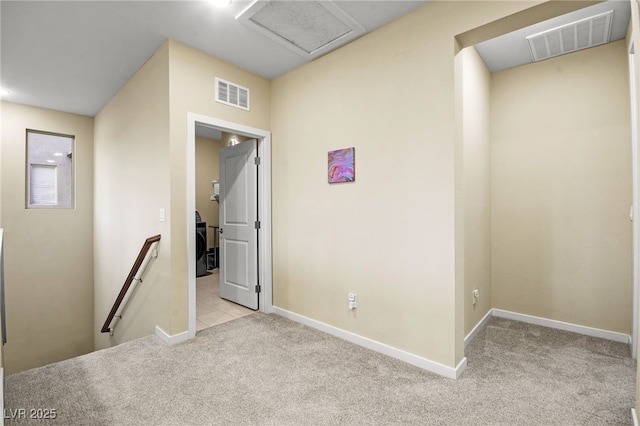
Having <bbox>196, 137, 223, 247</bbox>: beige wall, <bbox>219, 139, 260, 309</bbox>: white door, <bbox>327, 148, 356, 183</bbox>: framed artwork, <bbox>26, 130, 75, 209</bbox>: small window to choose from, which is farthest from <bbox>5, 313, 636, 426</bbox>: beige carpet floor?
<bbox>196, 137, 223, 247</bbox>: beige wall

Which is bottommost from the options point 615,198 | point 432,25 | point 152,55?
point 615,198

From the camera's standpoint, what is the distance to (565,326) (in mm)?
3113

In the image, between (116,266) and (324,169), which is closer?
(324,169)

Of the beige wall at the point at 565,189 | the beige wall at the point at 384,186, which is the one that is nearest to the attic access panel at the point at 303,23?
the beige wall at the point at 384,186

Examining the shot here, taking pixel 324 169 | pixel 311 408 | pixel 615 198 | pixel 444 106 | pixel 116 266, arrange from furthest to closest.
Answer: pixel 116 266 → pixel 324 169 → pixel 615 198 → pixel 444 106 → pixel 311 408

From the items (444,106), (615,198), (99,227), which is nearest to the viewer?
(444,106)

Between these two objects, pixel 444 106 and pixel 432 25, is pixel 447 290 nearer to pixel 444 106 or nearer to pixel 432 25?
pixel 444 106

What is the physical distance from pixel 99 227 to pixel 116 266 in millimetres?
1097

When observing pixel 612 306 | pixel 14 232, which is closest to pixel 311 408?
pixel 612 306

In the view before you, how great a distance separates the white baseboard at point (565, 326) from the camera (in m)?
2.83

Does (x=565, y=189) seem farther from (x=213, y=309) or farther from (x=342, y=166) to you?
(x=213, y=309)

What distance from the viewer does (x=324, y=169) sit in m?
3.09

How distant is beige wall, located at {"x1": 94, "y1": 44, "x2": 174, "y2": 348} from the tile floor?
0.54m

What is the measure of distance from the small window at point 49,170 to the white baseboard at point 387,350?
436 centimetres
